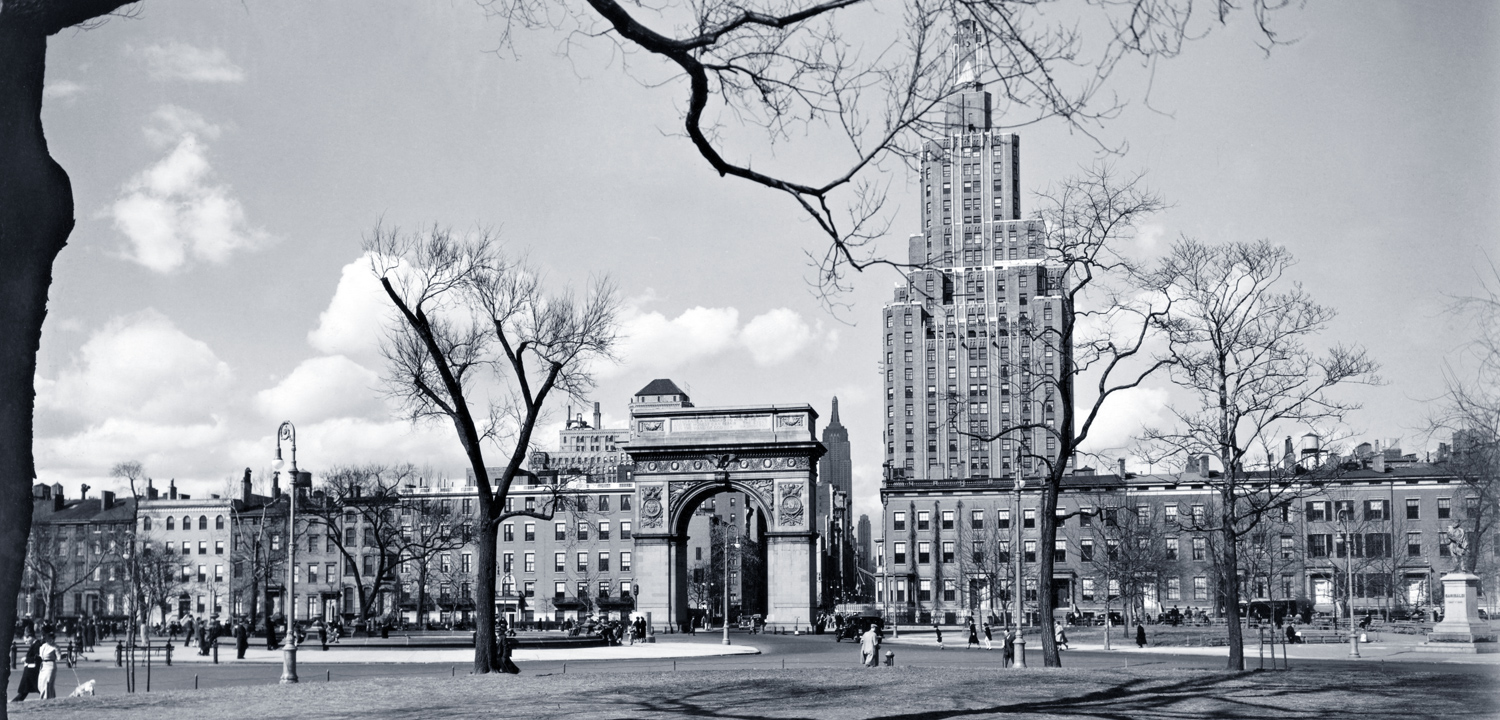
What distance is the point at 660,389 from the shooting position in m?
183

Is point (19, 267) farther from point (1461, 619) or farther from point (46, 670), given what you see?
point (1461, 619)

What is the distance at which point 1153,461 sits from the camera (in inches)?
1151

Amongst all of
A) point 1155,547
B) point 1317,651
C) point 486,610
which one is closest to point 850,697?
point 486,610

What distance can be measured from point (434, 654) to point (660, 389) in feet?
447

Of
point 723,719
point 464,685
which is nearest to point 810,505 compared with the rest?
point 464,685

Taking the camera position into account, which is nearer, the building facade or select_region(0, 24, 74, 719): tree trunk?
select_region(0, 24, 74, 719): tree trunk

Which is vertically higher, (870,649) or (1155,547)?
(870,649)

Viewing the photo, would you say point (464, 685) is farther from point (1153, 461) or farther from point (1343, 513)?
point (1343, 513)

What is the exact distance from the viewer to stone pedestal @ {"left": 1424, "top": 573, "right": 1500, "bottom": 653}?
47188 mm

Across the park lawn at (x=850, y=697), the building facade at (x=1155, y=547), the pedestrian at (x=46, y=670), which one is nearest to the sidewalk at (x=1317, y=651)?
the park lawn at (x=850, y=697)

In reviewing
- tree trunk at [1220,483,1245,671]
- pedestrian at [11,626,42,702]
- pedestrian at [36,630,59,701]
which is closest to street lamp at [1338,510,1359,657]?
tree trunk at [1220,483,1245,671]

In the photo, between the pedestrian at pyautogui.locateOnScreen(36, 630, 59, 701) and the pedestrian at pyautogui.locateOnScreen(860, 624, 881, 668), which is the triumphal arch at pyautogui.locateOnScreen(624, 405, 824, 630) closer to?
the pedestrian at pyautogui.locateOnScreen(860, 624, 881, 668)

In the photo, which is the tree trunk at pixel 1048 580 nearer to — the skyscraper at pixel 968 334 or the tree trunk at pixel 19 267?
the tree trunk at pixel 19 267

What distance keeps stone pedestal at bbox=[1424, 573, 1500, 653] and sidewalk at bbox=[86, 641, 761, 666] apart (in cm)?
2527
